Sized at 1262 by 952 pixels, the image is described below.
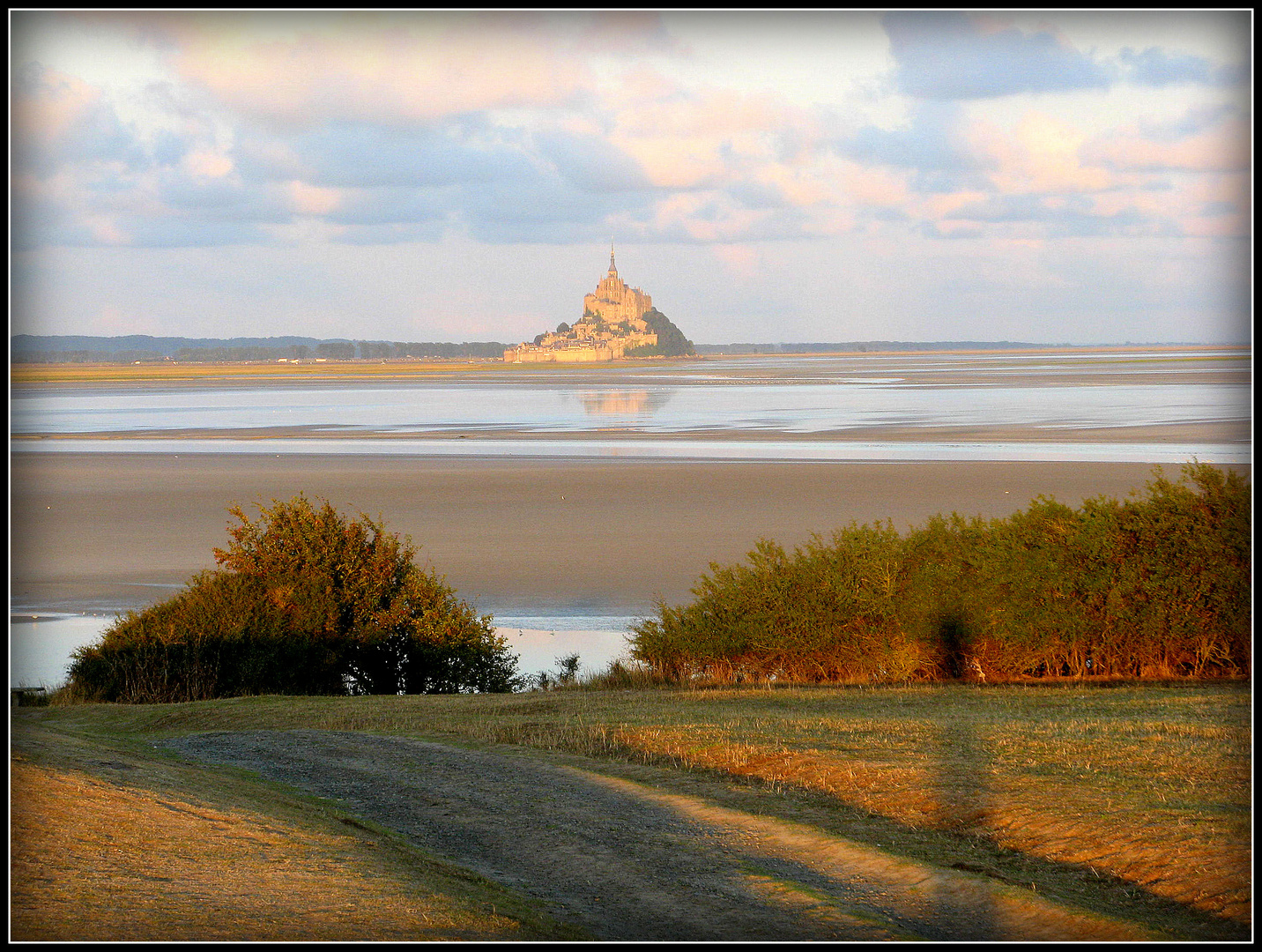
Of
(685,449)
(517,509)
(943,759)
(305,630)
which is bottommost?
(943,759)

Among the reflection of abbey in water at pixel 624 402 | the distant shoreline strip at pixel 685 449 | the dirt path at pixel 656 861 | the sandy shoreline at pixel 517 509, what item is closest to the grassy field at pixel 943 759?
the dirt path at pixel 656 861

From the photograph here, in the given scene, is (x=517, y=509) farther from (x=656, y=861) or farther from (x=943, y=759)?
(x=656, y=861)

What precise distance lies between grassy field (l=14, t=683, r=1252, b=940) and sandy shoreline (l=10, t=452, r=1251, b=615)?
8.47 meters

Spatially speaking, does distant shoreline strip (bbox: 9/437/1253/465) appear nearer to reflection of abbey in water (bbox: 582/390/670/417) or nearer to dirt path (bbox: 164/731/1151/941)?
reflection of abbey in water (bbox: 582/390/670/417)

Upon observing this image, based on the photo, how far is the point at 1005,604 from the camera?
17.6 meters

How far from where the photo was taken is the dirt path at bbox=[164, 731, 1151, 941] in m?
7.19

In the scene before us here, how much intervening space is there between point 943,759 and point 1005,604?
6987 mm

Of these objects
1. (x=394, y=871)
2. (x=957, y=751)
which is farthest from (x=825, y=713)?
(x=394, y=871)

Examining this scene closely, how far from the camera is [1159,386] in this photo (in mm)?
86250

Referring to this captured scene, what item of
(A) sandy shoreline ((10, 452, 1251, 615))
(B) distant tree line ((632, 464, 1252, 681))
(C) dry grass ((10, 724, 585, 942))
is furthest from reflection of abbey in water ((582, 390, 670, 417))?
(C) dry grass ((10, 724, 585, 942))

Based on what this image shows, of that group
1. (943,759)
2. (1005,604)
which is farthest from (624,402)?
(943,759)

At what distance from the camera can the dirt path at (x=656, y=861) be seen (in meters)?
7.19

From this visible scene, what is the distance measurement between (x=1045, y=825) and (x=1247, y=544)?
8.47 m

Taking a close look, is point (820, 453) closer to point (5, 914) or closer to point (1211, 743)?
point (1211, 743)
